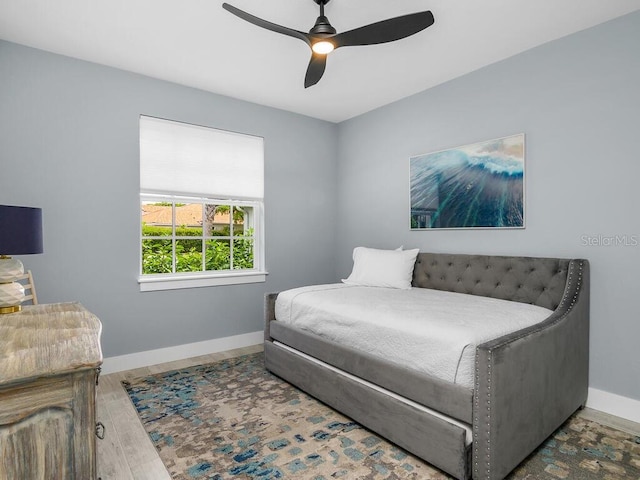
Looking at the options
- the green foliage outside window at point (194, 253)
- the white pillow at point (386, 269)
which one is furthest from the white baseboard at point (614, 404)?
the green foliage outside window at point (194, 253)

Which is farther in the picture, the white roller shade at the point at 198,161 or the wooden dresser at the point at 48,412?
the white roller shade at the point at 198,161

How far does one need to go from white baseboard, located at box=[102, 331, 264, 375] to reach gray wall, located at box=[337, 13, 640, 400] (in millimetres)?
2164

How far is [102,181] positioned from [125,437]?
201cm

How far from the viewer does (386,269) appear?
3.43 metres

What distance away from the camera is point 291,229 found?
14.0ft

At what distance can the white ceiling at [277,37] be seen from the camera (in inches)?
90.4

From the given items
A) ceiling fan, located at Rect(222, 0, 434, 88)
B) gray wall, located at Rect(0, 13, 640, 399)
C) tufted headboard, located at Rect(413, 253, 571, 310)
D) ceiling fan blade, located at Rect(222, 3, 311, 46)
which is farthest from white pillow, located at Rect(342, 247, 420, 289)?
ceiling fan blade, located at Rect(222, 3, 311, 46)

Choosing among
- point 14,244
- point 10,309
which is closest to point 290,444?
point 10,309

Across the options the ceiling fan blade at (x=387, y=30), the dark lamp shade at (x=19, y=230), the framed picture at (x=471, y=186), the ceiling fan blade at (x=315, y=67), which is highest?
the ceiling fan blade at (x=387, y=30)

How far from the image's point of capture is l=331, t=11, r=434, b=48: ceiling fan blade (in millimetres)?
1958

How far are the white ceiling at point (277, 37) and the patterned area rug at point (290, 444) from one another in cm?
256

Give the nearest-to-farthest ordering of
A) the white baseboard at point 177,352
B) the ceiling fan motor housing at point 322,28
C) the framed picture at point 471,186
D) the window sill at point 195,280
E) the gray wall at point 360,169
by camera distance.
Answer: the ceiling fan motor housing at point 322,28 → the gray wall at point 360,169 → the framed picture at point 471,186 → the white baseboard at point 177,352 → the window sill at point 195,280

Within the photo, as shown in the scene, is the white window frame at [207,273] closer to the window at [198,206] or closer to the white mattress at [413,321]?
the window at [198,206]

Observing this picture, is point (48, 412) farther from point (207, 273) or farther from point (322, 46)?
point (207, 273)
